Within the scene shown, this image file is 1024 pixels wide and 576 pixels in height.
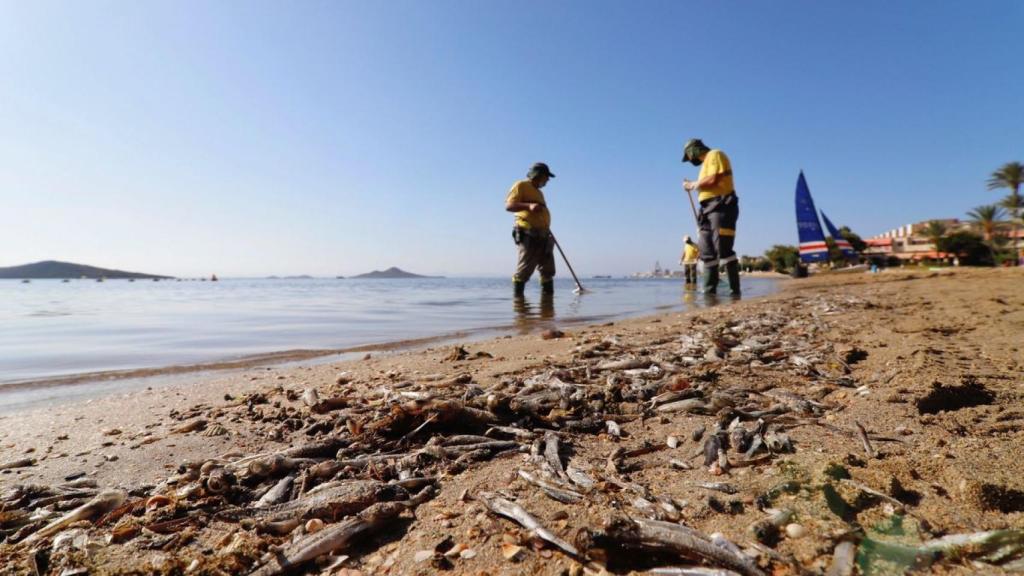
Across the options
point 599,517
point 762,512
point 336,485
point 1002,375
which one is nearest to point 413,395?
point 336,485

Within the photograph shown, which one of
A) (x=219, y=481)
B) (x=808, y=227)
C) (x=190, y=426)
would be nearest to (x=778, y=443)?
(x=219, y=481)

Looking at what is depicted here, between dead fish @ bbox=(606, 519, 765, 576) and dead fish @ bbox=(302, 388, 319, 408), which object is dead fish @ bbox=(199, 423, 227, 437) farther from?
dead fish @ bbox=(606, 519, 765, 576)

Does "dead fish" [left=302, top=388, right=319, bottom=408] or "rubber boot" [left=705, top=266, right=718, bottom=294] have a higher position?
"rubber boot" [left=705, top=266, right=718, bottom=294]

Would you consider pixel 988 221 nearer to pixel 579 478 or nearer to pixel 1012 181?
pixel 1012 181

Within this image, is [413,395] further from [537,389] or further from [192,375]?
[192,375]

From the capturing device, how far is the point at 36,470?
1.77m

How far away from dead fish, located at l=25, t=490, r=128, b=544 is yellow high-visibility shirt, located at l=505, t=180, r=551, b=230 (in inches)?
358

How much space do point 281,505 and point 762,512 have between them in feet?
4.54

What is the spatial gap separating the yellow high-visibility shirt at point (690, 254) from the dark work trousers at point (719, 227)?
1041cm

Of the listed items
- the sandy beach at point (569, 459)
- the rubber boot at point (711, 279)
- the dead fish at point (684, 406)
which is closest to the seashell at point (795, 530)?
the sandy beach at point (569, 459)

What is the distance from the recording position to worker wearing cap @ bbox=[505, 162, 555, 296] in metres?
10.1

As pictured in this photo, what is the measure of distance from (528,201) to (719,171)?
3.96m

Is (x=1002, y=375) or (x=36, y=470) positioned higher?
(x=1002, y=375)

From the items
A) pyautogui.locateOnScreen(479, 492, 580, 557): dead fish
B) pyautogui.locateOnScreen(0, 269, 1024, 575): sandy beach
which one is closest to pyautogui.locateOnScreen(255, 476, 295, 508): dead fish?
pyautogui.locateOnScreen(0, 269, 1024, 575): sandy beach
